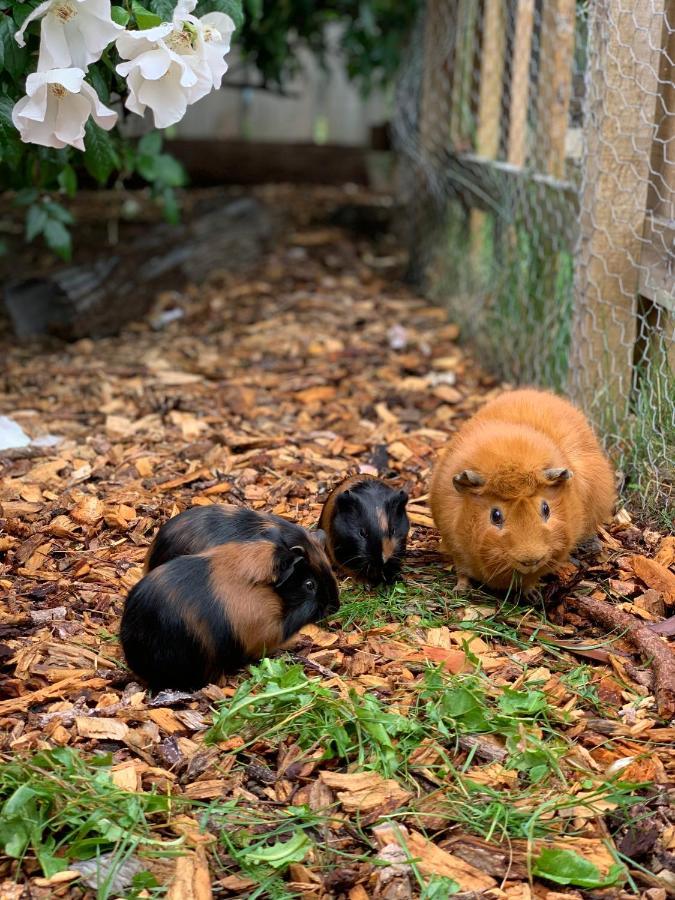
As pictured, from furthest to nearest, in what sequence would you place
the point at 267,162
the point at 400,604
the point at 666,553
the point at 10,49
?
the point at 267,162 < the point at 666,553 < the point at 400,604 < the point at 10,49

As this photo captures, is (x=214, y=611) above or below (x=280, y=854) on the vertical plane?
above

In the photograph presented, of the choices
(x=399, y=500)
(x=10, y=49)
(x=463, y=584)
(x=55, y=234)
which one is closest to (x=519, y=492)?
(x=463, y=584)

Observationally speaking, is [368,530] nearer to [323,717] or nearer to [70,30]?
[323,717]

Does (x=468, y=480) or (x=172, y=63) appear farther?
(x=468, y=480)

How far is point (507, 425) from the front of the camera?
3352 mm

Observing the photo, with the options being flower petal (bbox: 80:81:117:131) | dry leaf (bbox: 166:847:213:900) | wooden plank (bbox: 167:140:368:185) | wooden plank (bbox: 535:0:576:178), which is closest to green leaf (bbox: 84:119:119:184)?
flower petal (bbox: 80:81:117:131)

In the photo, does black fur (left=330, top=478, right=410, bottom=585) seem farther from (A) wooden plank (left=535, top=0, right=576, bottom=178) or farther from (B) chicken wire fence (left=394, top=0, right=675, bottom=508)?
(A) wooden plank (left=535, top=0, right=576, bottom=178)

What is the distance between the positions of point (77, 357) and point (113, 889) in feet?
13.5

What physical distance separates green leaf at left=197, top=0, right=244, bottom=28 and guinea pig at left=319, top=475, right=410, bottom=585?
164cm

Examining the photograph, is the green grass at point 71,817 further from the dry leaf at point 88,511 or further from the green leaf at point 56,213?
the green leaf at point 56,213

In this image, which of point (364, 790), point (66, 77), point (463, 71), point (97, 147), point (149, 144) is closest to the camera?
point (364, 790)

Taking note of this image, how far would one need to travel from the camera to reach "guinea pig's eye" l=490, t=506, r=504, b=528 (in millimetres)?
3047

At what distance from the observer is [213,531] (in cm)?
291

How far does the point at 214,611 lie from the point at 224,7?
6.81 ft
